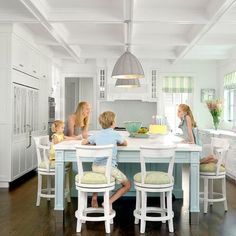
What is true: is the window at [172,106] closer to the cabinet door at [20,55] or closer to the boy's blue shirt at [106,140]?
the cabinet door at [20,55]

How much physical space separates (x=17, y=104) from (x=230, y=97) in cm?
534

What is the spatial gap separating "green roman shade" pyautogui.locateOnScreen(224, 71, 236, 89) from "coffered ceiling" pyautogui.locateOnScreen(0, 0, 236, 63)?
4.56 feet

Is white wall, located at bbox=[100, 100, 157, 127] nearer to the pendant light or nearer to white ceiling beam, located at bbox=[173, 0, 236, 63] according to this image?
white ceiling beam, located at bbox=[173, 0, 236, 63]

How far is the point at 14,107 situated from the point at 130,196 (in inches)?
97.6

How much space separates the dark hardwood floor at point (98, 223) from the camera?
12.6 ft

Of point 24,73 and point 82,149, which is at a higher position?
point 24,73

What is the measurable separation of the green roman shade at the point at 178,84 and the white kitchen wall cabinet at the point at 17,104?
3805mm

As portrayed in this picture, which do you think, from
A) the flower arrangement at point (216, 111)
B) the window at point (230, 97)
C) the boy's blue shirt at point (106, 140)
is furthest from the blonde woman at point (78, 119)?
the window at point (230, 97)

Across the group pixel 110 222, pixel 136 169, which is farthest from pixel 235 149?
pixel 110 222

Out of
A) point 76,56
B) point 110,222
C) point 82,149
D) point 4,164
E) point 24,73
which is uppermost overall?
point 76,56

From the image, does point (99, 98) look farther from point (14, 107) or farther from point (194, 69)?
point (14, 107)

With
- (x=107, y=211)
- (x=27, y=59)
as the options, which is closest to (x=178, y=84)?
(x=27, y=59)

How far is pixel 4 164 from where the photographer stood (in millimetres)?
5965

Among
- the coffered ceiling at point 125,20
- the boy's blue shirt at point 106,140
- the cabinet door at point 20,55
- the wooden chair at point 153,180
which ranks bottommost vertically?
the wooden chair at point 153,180
